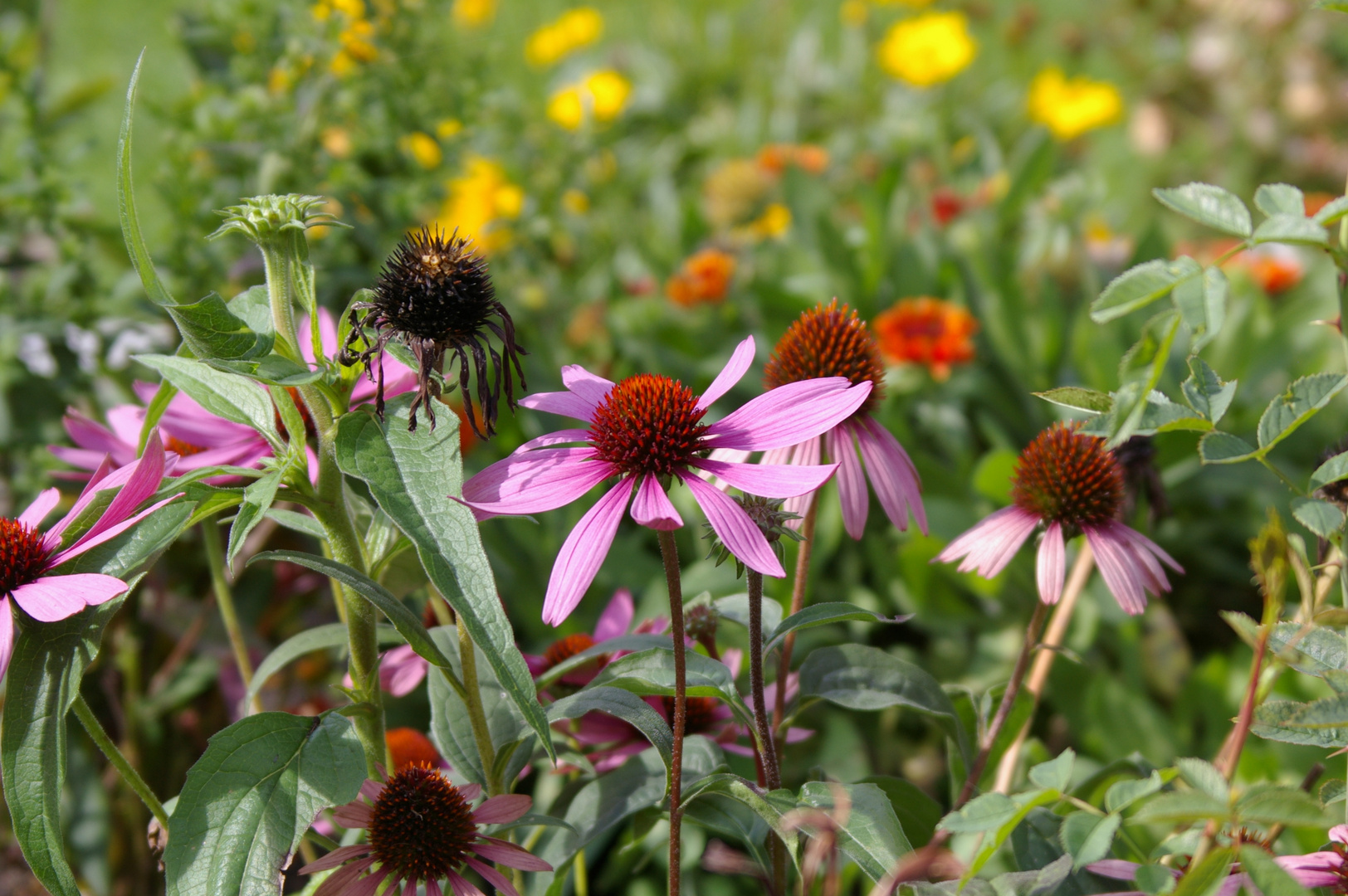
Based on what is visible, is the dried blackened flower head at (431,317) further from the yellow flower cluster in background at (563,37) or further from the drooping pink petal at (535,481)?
the yellow flower cluster in background at (563,37)

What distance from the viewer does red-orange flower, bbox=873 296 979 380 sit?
170 cm

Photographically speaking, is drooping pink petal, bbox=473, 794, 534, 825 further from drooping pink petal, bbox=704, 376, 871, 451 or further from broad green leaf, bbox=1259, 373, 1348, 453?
broad green leaf, bbox=1259, 373, 1348, 453

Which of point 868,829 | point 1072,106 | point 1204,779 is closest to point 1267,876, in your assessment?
point 1204,779

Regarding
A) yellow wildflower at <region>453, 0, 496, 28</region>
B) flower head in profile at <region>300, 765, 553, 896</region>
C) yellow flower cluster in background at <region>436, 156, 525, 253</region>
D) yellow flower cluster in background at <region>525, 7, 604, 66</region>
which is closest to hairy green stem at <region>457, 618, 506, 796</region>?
flower head in profile at <region>300, 765, 553, 896</region>

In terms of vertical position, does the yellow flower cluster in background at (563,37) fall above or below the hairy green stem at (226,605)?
above

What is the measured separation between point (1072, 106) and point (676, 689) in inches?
110

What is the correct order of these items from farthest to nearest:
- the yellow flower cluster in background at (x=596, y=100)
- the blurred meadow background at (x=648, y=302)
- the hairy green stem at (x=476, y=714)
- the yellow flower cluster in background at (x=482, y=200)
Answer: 1. the yellow flower cluster in background at (x=596, y=100)
2. the yellow flower cluster in background at (x=482, y=200)
3. the blurred meadow background at (x=648, y=302)
4. the hairy green stem at (x=476, y=714)

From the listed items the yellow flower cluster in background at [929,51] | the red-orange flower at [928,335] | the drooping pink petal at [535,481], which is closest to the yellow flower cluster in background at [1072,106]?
the yellow flower cluster in background at [929,51]

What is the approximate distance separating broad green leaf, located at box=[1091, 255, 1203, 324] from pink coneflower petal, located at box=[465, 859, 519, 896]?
1.76 ft

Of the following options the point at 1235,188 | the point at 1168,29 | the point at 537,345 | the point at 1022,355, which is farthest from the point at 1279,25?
the point at 537,345

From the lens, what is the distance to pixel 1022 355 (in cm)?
183

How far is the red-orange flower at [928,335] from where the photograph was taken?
170cm

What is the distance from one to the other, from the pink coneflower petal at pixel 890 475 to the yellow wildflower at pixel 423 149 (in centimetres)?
112

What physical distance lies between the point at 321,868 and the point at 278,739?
4.1 inches
